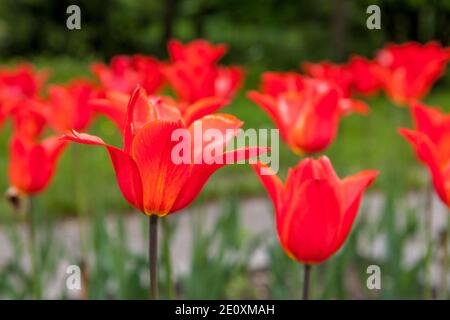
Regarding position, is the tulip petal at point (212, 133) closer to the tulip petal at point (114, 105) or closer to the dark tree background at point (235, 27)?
the tulip petal at point (114, 105)

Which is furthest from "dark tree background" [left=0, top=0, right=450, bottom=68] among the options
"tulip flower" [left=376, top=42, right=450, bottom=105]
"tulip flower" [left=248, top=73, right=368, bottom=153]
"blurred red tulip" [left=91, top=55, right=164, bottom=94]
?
"tulip flower" [left=248, top=73, right=368, bottom=153]

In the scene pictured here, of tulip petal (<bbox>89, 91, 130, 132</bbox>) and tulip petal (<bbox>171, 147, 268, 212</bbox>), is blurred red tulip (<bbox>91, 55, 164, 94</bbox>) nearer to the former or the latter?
tulip petal (<bbox>89, 91, 130, 132</bbox>)

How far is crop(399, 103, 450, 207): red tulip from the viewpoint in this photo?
1226mm

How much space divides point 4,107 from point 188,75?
445 mm

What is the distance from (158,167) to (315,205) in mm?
254

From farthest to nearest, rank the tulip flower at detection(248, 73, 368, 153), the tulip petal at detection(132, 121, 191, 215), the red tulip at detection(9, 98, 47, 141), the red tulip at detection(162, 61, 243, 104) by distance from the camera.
A: the red tulip at detection(162, 61, 243, 104)
the red tulip at detection(9, 98, 47, 141)
the tulip flower at detection(248, 73, 368, 153)
the tulip petal at detection(132, 121, 191, 215)

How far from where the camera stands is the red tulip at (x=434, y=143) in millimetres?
1226

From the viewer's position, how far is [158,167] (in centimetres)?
102

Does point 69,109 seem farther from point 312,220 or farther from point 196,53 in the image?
point 312,220

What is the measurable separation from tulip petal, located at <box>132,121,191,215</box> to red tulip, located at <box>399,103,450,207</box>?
1.25 feet

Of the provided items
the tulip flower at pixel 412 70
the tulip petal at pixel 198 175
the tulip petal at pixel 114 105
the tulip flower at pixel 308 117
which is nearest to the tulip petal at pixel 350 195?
the tulip petal at pixel 198 175

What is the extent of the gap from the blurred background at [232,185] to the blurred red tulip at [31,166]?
29cm

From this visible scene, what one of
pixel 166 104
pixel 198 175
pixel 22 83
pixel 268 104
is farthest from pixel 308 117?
pixel 22 83

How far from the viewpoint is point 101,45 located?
608 inches
